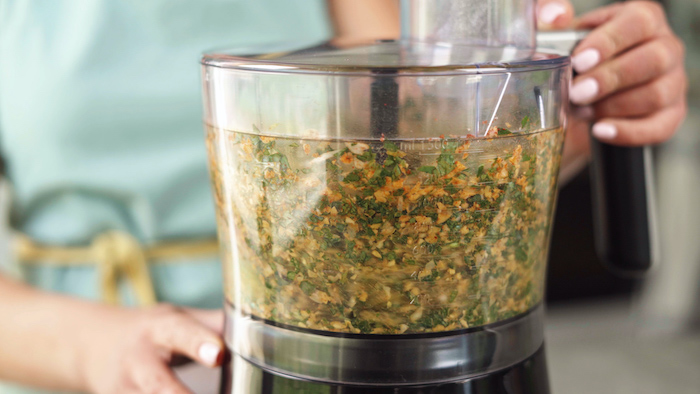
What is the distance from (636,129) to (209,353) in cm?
36

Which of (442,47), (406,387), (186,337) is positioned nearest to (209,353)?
(186,337)

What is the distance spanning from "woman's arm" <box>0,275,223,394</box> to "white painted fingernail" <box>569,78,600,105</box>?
30 centimetres

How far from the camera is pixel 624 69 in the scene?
0.45m

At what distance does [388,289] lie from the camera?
0.33m

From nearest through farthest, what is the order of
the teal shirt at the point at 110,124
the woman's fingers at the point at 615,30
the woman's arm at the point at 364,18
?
1. the woman's fingers at the point at 615,30
2. the teal shirt at the point at 110,124
3. the woman's arm at the point at 364,18

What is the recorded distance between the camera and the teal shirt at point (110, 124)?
0.73 metres

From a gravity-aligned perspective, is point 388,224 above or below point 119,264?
above

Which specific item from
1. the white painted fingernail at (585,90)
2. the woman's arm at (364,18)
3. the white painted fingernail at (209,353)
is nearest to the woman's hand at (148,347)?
the white painted fingernail at (209,353)

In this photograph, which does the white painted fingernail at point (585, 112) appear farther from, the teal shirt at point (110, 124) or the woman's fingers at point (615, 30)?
the teal shirt at point (110, 124)

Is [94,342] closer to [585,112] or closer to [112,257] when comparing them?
[112,257]

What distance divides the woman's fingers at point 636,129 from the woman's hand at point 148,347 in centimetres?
32

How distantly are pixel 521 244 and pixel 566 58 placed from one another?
0.11 meters

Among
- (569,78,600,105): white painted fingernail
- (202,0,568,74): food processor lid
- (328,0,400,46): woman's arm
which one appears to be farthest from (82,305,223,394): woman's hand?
(328,0,400,46): woman's arm

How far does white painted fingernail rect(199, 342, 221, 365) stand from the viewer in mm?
402
